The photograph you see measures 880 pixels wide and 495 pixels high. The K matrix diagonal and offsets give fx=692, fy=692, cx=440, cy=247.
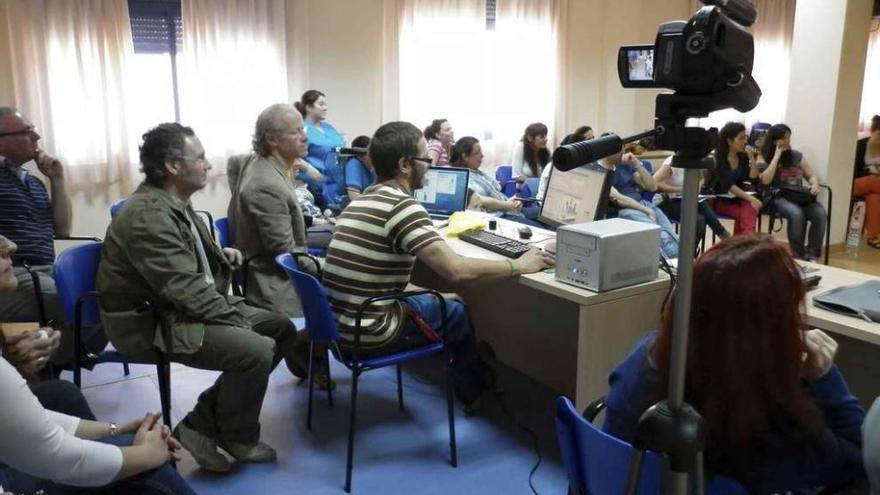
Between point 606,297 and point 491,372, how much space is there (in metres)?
0.83

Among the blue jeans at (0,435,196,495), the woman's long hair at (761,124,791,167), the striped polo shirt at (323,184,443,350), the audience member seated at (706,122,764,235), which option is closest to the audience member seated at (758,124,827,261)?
the woman's long hair at (761,124,791,167)

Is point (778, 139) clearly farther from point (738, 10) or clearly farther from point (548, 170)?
point (738, 10)

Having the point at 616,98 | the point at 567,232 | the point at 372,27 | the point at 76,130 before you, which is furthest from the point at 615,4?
the point at 567,232

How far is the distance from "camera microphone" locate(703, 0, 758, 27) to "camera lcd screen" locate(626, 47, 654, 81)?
21cm

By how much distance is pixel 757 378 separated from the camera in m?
1.19

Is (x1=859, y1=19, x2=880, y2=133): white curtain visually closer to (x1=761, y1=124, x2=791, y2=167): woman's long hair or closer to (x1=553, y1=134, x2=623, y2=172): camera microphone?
(x1=761, y1=124, x2=791, y2=167): woman's long hair

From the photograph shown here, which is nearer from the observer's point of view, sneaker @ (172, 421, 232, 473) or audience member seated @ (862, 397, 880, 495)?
audience member seated @ (862, 397, 880, 495)

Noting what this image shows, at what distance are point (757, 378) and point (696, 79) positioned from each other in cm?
54

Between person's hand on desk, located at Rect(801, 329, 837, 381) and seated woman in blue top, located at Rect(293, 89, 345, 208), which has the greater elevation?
seated woman in blue top, located at Rect(293, 89, 345, 208)

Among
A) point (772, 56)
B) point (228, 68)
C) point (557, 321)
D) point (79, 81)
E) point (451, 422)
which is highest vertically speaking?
point (772, 56)

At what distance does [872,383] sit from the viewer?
83.4 inches

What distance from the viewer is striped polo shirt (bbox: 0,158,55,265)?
2.94 meters

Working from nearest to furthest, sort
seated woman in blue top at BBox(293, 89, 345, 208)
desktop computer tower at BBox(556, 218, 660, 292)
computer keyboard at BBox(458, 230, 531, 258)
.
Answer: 1. desktop computer tower at BBox(556, 218, 660, 292)
2. computer keyboard at BBox(458, 230, 531, 258)
3. seated woman in blue top at BBox(293, 89, 345, 208)

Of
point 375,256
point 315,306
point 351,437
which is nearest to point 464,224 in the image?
point 375,256
